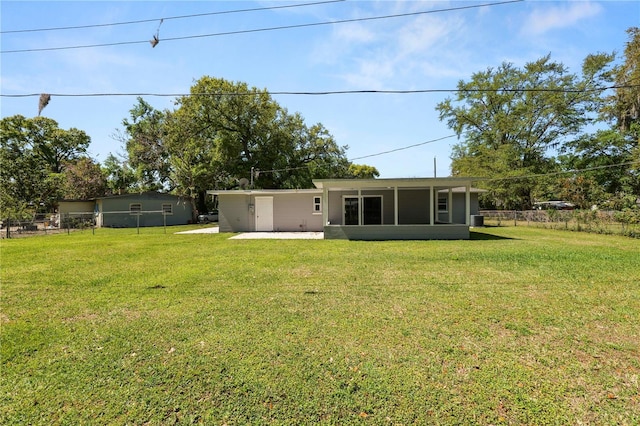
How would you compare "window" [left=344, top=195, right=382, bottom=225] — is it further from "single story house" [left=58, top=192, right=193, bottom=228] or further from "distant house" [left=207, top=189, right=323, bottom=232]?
"single story house" [left=58, top=192, right=193, bottom=228]

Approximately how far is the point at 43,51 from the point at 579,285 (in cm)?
1249

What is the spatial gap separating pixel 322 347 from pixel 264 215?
552 inches

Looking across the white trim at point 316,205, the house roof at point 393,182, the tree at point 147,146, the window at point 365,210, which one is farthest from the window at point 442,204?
the tree at point 147,146

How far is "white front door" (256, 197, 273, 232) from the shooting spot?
55.2ft

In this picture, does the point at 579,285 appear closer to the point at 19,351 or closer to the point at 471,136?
the point at 19,351

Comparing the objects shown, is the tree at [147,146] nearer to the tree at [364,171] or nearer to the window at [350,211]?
the window at [350,211]

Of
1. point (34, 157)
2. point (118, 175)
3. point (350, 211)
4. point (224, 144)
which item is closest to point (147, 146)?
point (118, 175)

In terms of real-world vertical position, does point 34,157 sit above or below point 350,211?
above

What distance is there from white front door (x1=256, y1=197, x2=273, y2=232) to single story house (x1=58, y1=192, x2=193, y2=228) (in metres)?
9.38

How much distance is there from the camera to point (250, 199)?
16.8 m

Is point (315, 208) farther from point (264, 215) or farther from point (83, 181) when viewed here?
point (83, 181)

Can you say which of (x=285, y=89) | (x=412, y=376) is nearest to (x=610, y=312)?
(x=412, y=376)

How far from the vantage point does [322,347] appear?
3.26 m

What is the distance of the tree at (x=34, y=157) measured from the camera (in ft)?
84.8
